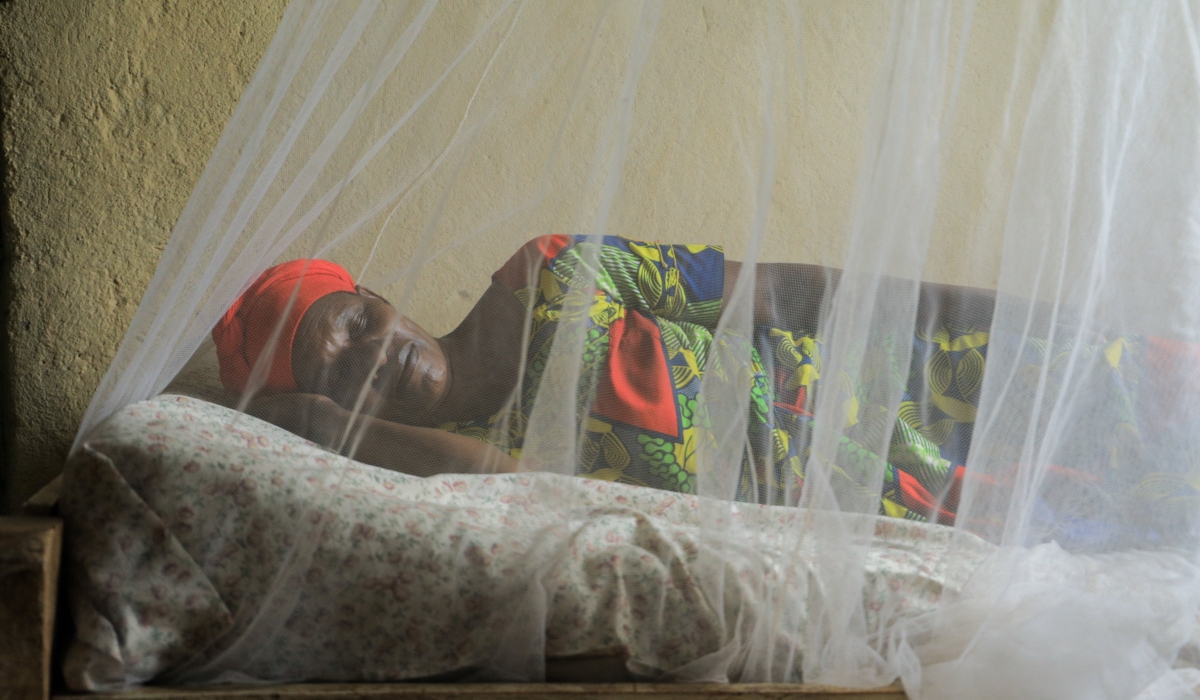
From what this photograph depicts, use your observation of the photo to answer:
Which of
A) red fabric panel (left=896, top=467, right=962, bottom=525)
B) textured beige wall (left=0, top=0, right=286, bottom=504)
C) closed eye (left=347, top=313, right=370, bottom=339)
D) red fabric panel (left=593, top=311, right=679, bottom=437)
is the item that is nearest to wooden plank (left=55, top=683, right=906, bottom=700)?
red fabric panel (left=896, top=467, right=962, bottom=525)

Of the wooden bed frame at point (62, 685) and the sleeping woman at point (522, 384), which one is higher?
the sleeping woman at point (522, 384)

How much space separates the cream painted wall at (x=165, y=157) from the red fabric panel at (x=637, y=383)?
0.17 metres

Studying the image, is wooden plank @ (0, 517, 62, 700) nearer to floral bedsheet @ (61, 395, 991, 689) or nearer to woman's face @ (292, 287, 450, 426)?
floral bedsheet @ (61, 395, 991, 689)

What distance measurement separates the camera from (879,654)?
1.06 m

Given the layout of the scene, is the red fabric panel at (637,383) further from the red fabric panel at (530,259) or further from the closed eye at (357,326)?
the closed eye at (357,326)

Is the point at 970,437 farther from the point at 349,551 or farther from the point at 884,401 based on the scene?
the point at 349,551

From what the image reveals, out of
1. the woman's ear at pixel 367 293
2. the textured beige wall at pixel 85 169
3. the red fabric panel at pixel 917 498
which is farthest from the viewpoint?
the textured beige wall at pixel 85 169

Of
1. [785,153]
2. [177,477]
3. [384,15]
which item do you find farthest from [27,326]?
[785,153]

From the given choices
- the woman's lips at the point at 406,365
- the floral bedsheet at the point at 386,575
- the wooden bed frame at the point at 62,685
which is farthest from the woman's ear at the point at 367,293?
the wooden bed frame at the point at 62,685

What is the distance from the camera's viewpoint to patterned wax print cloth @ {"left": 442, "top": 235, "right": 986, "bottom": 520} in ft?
3.40

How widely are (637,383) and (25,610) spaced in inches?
30.6

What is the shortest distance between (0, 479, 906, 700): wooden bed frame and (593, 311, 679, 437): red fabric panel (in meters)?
0.33

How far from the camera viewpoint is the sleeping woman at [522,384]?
1046 millimetres

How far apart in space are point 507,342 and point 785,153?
17.1 inches
